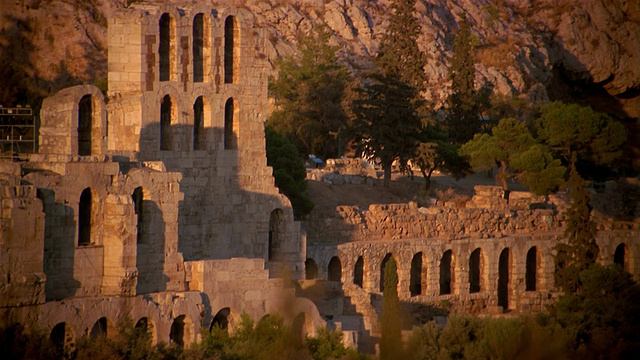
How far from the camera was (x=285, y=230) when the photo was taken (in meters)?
52.2

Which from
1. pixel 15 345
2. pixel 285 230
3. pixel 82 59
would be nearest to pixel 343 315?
pixel 285 230

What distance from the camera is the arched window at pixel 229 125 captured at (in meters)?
51.8

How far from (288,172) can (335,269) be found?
5317mm

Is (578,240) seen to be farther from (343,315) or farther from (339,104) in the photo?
(339,104)

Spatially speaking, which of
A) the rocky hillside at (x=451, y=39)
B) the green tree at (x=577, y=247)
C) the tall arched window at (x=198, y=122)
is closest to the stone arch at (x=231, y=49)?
the tall arched window at (x=198, y=122)

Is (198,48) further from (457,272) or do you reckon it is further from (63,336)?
(457,272)

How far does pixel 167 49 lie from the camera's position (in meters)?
50.3

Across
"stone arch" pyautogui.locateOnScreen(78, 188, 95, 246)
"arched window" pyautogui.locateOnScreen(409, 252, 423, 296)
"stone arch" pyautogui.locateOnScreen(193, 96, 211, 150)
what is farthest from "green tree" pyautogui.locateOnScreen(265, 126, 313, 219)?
"stone arch" pyautogui.locateOnScreen(78, 188, 95, 246)

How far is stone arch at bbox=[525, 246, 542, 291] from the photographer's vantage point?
64.6 metres

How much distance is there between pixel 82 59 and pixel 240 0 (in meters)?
14.1

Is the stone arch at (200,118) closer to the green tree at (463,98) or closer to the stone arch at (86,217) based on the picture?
the stone arch at (86,217)

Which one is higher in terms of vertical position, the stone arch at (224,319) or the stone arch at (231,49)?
the stone arch at (231,49)

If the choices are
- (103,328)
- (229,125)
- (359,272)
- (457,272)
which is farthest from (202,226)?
(457,272)

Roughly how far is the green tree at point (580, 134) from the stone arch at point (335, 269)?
2575cm
